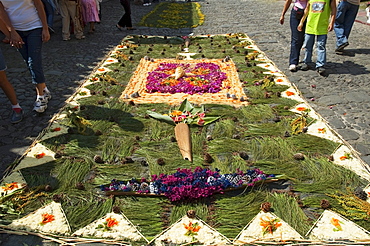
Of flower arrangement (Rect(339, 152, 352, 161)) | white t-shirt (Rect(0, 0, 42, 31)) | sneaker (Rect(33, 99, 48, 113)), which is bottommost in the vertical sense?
sneaker (Rect(33, 99, 48, 113))

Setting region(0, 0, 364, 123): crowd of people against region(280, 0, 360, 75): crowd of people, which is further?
region(280, 0, 360, 75): crowd of people

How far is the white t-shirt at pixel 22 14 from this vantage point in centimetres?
374

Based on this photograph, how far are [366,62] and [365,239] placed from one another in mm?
5206

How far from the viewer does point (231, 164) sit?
317 centimetres

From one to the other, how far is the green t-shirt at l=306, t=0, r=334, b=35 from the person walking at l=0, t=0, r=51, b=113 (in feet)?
14.2

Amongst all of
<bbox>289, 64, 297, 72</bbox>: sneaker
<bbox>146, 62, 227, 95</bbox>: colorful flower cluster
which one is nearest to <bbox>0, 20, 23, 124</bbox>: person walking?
<bbox>146, 62, 227, 95</bbox>: colorful flower cluster

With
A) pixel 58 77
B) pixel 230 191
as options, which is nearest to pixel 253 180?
pixel 230 191

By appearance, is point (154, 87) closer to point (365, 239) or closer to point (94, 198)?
point (94, 198)

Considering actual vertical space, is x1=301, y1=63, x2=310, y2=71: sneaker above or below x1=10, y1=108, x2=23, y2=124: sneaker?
below

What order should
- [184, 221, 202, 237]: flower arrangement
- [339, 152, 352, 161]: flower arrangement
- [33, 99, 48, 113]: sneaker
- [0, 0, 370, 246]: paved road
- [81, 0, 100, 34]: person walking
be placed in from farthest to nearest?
1. [81, 0, 100, 34]: person walking
2. [33, 99, 48, 113]: sneaker
3. [0, 0, 370, 246]: paved road
4. [339, 152, 352, 161]: flower arrangement
5. [184, 221, 202, 237]: flower arrangement

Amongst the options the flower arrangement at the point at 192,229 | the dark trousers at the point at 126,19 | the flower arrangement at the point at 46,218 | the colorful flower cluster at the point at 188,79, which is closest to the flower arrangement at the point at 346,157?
the flower arrangement at the point at 192,229

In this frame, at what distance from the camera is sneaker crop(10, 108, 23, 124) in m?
4.01

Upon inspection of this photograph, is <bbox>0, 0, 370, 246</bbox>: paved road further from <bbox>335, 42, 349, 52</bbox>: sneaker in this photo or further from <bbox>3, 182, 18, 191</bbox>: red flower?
<bbox>3, 182, 18, 191</bbox>: red flower

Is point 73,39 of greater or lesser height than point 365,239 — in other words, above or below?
below
